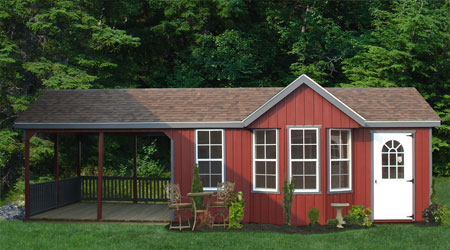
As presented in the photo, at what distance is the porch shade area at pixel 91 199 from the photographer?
15.1 meters

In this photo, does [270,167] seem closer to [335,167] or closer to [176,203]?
[335,167]

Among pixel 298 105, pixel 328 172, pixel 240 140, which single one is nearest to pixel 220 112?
pixel 240 140

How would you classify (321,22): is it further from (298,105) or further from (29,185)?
(29,185)

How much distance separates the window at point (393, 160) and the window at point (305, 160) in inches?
77.5

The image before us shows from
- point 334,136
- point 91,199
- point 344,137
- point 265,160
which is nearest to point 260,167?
point 265,160

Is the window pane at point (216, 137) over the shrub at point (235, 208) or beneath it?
over

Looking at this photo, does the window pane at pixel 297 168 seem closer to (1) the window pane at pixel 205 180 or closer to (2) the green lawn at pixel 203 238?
(2) the green lawn at pixel 203 238

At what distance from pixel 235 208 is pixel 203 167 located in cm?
181

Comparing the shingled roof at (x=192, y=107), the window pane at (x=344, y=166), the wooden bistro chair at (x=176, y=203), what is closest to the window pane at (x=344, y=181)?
the window pane at (x=344, y=166)

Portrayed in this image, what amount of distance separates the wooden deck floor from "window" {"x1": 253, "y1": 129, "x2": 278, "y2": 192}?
2.63 metres

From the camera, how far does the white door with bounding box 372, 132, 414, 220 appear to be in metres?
14.7

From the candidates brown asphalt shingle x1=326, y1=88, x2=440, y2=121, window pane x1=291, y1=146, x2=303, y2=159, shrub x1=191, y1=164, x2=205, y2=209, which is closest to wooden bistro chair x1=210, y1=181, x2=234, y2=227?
shrub x1=191, y1=164, x2=205, y2=209

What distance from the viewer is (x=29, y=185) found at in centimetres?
1527

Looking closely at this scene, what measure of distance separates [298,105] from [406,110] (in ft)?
10.3
